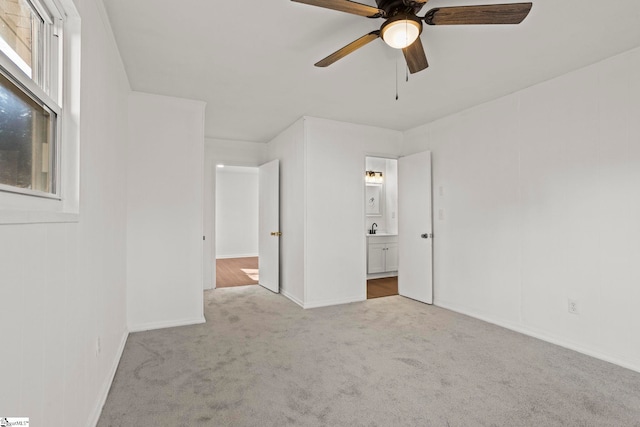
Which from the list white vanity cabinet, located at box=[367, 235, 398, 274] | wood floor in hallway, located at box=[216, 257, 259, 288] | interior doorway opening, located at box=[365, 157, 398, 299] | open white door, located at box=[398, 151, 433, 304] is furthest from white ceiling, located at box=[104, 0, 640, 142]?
wood floor in hallway, located at box=[216, 257, 259, 288]

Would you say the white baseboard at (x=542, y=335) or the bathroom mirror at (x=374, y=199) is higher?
the bathroom mirror at (x=374, y=199)

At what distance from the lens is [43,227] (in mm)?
1174

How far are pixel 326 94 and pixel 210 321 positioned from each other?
9.22ft

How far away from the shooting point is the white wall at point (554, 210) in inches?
103

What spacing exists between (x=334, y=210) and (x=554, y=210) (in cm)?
241

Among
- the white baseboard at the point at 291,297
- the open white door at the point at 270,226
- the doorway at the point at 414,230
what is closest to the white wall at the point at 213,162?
the open white door at the point at 270,226

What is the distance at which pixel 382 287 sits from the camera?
5.36 metres

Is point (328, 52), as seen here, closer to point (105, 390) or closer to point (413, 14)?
point (413, 14)

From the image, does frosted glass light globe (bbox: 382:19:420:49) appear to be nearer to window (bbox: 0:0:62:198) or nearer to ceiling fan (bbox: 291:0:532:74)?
ceiling fan (bbox: 291:0:532:74)

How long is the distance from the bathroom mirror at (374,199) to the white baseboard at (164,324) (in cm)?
400

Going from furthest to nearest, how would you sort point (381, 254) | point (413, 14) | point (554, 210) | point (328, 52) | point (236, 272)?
point (236, 272) → point (381, 254) → point (554, 210) → point (328, 52) → point (413, 14)

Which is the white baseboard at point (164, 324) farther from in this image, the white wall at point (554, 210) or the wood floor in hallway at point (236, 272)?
the white wall at point (554, 210)

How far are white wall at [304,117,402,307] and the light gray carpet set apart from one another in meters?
0.80

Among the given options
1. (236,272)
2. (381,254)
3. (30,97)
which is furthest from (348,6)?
(236,272)
